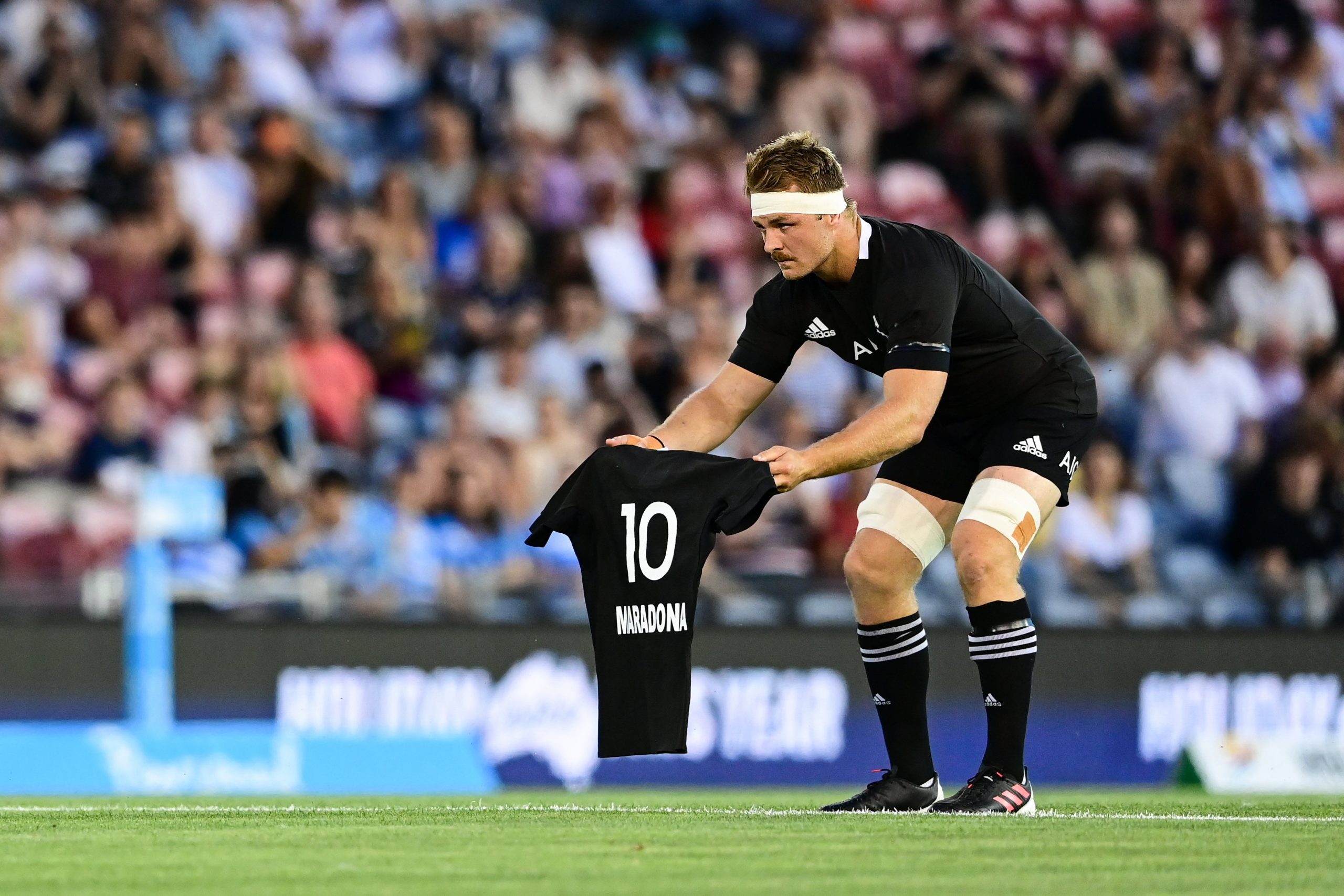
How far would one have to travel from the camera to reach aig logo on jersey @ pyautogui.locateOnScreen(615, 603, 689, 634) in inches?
266

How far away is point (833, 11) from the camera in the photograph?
17203mm

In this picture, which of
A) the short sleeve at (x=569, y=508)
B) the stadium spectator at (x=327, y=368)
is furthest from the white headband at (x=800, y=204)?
the stadium spectator at (x=327, y=368)

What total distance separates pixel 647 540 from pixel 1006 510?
122 cm

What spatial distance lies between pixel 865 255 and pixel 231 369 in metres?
6.51

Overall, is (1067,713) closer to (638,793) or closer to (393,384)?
(638,793)

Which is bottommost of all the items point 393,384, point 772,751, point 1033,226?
point 772,751

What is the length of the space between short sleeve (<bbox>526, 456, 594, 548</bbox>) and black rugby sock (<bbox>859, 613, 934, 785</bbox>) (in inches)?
44.6

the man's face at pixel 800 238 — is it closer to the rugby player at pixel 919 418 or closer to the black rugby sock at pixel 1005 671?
the rugby player at pixel 919 418

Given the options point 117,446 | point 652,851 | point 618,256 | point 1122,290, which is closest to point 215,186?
point 117,446

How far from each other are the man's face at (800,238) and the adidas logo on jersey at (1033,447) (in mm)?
946

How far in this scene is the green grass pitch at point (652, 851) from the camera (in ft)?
16.0

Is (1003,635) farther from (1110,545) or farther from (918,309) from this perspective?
(1110,545)

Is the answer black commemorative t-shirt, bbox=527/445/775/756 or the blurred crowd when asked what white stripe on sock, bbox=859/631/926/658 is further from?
the blurred crowd

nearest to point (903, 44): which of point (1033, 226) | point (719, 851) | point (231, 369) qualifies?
point (1033, 226)
